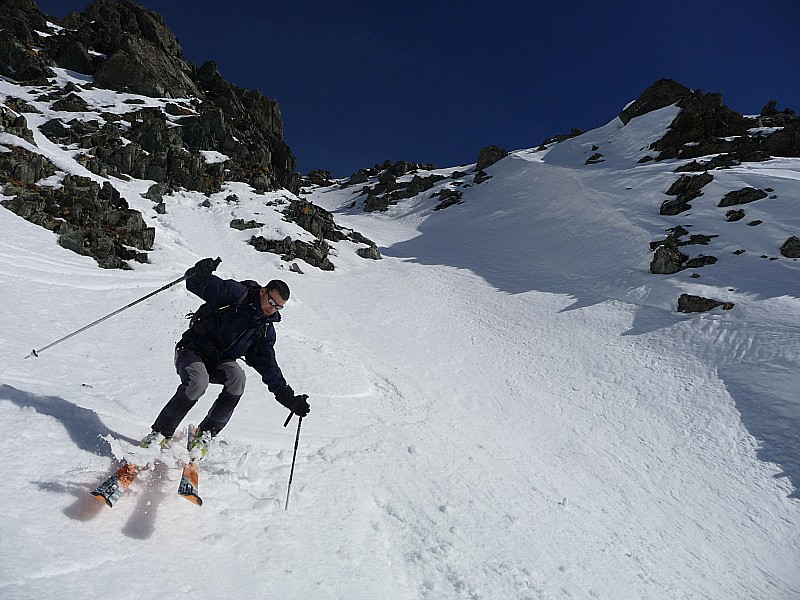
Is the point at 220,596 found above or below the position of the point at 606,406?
above

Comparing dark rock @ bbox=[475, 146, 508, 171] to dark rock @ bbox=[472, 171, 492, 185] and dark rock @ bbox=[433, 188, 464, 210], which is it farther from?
dark rock @ bbox=[433, 188, 464, 210]

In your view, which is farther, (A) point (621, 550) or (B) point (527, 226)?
(B) point (527, 226)

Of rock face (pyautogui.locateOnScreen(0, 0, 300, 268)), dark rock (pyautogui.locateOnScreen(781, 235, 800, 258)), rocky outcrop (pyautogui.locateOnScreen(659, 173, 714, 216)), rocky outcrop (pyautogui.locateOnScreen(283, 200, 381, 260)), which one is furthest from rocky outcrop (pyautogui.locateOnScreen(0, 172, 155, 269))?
rocky outcrop (pyautogui.locateOnScreen(659, 173, 714, 216))

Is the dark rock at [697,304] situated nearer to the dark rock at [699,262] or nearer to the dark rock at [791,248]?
the dark rock at [699,262]

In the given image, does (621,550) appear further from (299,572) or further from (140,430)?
(140,430)

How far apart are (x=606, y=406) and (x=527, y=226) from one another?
2657 cm

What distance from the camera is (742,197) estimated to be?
2511 cm

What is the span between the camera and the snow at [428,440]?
3.70m

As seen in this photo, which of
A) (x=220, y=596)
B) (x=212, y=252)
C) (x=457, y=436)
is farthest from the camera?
(x=212, y=252)

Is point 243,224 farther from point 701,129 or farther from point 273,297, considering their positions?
point 701,129

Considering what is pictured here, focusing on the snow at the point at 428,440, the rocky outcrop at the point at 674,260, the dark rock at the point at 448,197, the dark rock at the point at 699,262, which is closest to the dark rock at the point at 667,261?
the rocky outcrop at the point at 674,260

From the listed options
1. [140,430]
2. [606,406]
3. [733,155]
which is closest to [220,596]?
[140,430]

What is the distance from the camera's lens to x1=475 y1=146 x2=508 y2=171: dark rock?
67.8 metres

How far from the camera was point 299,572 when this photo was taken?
149 inches
